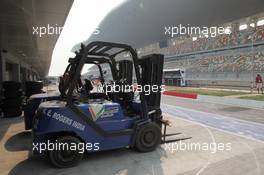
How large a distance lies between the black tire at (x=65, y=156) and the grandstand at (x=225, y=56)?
112 feet

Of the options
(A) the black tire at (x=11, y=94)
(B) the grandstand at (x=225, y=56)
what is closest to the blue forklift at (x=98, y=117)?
(A) the black tire at (x=11, y=94)

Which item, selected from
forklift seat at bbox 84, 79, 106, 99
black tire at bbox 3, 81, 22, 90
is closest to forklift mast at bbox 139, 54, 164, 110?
forklift seat at bbox 84, 79, 106, 99

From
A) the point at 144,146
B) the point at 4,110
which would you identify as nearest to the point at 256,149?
the point at 144,146

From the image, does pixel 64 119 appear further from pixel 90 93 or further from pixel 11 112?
pixel 11 112

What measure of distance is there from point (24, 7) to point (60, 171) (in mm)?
6525

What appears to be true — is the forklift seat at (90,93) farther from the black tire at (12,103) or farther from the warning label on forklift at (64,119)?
the black tire at (12,103)

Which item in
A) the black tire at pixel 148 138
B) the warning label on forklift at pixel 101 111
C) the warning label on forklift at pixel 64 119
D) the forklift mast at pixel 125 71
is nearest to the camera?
the warning label on forklift at pixel 64 119

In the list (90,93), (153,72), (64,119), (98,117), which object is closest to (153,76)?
(153,72)

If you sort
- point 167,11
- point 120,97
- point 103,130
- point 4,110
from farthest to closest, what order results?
1. point 167,11
2. point 4,110
3. point 120,97
4. point 103,130

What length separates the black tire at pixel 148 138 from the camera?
6186 mm

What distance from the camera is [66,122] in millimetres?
5324

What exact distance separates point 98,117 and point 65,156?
1155 millimetres

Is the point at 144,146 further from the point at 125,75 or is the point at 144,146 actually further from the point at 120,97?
the point at 125,75

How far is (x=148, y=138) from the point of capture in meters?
6.32
